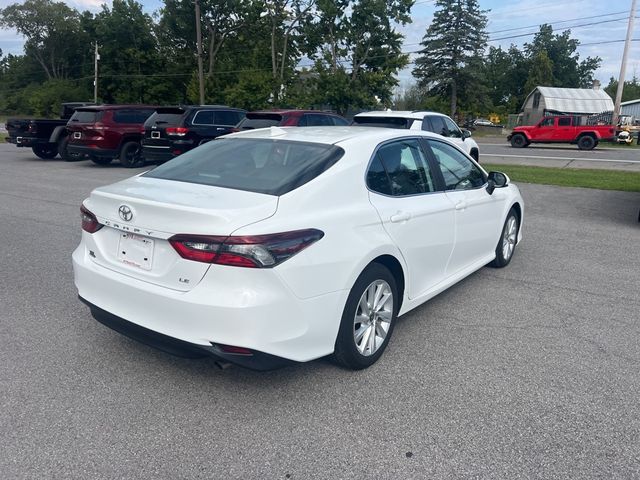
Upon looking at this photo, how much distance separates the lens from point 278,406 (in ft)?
10.4

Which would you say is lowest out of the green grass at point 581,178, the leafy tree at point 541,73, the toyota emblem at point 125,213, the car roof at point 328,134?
the green grass at point 581,178

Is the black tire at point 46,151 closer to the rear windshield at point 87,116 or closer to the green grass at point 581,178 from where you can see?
the rear windshield at point 87,116

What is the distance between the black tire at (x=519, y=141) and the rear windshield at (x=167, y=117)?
22867mm

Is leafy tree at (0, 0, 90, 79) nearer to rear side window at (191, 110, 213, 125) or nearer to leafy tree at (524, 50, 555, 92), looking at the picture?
leafy tree at (524, 50, 555, 92)

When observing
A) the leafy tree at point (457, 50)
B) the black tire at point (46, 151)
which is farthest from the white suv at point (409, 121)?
the leafy tree at point (457, 50)

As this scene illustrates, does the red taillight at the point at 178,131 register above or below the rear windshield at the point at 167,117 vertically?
below

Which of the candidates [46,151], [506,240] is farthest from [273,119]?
[46,151]

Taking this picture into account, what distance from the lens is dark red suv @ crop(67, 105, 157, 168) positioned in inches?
629

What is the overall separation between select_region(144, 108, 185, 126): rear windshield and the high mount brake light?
12.7m

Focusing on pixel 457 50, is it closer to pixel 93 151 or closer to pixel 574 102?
pixel 574 102

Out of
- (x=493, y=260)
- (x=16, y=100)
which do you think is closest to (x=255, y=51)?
(x=493, y=260)

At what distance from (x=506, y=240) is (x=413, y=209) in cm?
255

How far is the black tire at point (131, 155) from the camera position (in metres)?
16.5

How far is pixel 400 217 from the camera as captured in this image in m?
3.79
